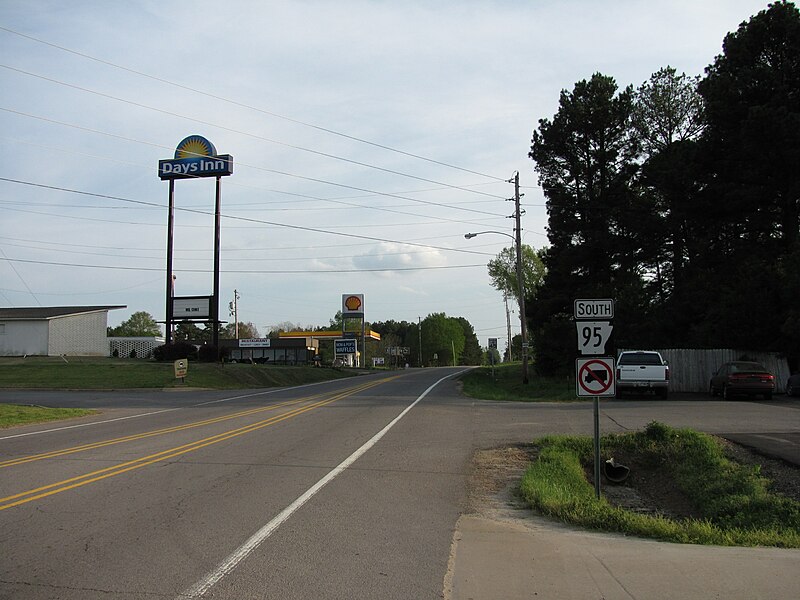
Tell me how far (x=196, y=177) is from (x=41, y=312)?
2102cm

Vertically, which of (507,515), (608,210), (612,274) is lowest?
(507,515)

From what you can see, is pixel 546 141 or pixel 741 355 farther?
pixel 546 141

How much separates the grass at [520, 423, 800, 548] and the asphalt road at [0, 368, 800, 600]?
133 cm

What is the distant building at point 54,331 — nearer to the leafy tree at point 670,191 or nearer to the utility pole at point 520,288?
the utility pole at point 520,288

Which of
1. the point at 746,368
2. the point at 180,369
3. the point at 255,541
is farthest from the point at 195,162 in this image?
the point at 255,541

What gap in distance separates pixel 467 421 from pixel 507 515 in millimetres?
10761

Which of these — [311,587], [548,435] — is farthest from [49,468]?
[548,435]

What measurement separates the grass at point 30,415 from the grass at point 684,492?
14591 millimetres

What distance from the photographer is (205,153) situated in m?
53.3

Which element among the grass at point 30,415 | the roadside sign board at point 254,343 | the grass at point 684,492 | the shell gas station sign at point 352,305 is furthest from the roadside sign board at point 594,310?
the shell gas station sign at point 352,305

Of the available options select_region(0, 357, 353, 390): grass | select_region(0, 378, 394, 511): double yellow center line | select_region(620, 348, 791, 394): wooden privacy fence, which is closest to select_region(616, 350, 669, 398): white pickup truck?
select_region(620, 348, 791, 394): wooden privacy fence

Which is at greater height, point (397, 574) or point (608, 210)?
point (608, 210)

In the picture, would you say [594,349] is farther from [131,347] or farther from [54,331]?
[131,347]

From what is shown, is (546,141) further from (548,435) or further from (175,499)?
(175,499)
